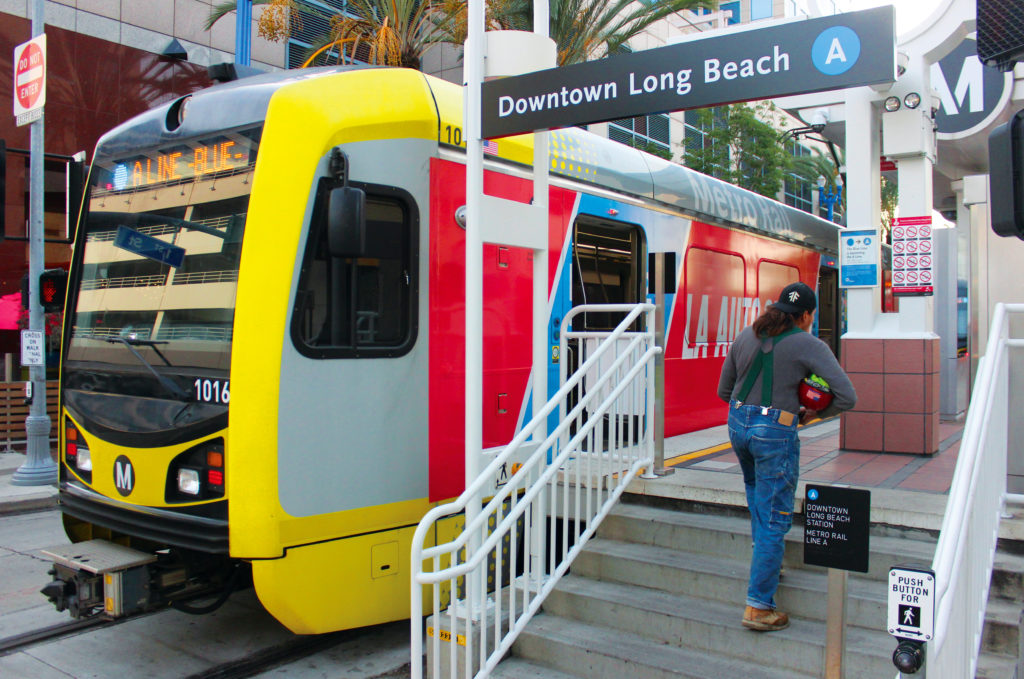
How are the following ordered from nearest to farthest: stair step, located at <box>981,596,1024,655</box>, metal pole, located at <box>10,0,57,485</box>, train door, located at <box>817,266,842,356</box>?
stair step, located at <box>981,596,1024,655</box>
metal pole, located at <box>10,0,57,485</box>
train door, located at <box>817,266,842,356</box>

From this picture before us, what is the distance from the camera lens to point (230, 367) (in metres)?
4.28

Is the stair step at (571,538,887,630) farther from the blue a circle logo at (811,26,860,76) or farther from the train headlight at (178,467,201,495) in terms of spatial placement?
the blue a circle logo at (811,26,860,76)

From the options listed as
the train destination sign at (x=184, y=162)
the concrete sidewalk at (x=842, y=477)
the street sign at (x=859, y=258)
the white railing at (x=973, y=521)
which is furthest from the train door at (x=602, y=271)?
the train destination sign at (x=184, y=162)

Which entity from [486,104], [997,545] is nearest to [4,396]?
[486,104]

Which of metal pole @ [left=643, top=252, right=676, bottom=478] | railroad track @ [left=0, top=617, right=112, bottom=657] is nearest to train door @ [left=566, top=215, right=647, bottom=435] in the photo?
metal pole @ [left=643, top=252, right=676, bottom=478]

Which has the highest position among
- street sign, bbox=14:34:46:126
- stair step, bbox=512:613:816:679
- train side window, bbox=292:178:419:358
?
street sign, bbox=14:34:46:126

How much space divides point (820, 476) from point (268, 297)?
12.8 feet

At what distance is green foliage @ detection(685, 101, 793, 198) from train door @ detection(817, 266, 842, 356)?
11.1 metres

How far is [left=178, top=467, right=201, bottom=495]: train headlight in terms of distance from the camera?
434cm

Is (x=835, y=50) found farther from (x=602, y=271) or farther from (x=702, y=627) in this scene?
(x=602, y=271)

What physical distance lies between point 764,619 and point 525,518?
126 cm

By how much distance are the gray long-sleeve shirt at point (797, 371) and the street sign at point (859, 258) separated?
3006 millimetres

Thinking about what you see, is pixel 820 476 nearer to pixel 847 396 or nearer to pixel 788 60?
pixel 847 396

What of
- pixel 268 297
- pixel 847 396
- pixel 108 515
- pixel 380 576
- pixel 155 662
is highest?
pixel 268 297
